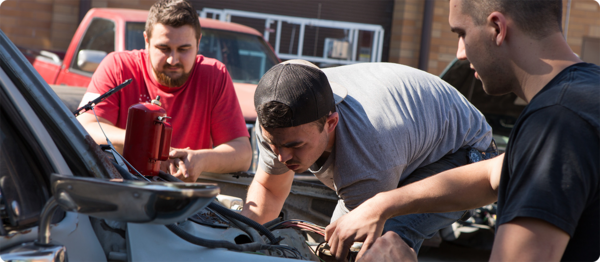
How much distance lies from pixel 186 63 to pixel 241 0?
18.4ft

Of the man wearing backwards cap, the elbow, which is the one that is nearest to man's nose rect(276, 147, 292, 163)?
the man wearing backwards cap

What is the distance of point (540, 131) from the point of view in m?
1.18

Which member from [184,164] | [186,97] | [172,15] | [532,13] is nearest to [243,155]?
[186,97]

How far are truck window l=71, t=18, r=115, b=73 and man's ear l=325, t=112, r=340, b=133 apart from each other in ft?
10.5

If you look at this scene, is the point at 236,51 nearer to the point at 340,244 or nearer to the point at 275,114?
the point at 275,114

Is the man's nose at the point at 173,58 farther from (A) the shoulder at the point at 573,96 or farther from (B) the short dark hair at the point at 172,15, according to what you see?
(A) the shoulder at the point at 573,96

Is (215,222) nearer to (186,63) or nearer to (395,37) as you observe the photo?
(186,63)

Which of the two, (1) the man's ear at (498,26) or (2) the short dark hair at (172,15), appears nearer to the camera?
(1) the man's ear at (498,26)

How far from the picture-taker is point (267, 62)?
498cm

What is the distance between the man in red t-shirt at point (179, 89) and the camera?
3072 millimetres

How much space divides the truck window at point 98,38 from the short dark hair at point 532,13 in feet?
13.2

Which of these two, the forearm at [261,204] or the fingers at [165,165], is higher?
the fingers at [165,165]

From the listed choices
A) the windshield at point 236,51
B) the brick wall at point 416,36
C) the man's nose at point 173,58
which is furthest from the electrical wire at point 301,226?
the brick wall at point 416,36

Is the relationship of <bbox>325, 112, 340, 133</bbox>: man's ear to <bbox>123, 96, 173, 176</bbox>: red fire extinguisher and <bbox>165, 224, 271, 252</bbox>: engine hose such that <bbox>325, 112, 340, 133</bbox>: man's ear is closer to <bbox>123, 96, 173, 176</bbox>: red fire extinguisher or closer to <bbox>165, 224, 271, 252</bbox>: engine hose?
<bbox>123, 96, 173, 176</bbox>: red fire extinguisher
